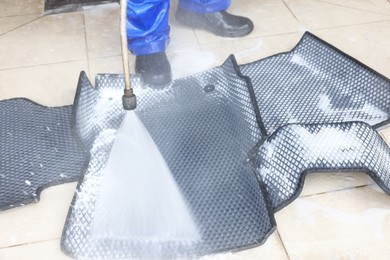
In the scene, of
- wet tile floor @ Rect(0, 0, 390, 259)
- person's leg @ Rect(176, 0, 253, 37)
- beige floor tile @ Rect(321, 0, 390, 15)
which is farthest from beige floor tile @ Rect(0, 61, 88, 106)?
beige floor tile @ Rect(321, 0, 390, 15)

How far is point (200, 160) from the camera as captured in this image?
4.21 feet

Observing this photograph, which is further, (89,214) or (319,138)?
(319,138)

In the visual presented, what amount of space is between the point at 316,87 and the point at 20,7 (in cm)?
136

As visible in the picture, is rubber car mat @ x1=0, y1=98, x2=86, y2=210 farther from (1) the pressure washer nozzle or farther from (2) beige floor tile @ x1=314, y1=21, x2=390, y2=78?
(2) beige floor tile @ x1=314, y1=21, x2=390, y2=78

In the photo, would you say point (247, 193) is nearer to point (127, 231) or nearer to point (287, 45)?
point (127, 231)

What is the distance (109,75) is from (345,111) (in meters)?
0.74

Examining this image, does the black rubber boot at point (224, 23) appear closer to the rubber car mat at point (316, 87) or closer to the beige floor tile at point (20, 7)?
the rubber car mat at point (316, 87)

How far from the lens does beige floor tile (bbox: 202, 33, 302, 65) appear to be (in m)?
1.74

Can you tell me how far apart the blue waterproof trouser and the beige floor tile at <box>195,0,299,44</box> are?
0.29 m

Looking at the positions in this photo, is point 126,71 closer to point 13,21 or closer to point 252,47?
point 252,47

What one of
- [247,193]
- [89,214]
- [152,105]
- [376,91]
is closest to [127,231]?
[89,214]

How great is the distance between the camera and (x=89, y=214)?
114 centimetres

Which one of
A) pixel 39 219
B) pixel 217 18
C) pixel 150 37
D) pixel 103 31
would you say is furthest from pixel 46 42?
pixel 39 219

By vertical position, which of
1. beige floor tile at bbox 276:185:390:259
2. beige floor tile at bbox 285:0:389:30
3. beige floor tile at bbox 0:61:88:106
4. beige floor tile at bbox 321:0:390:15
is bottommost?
beige floor tile at bbox 276:185:390:259
